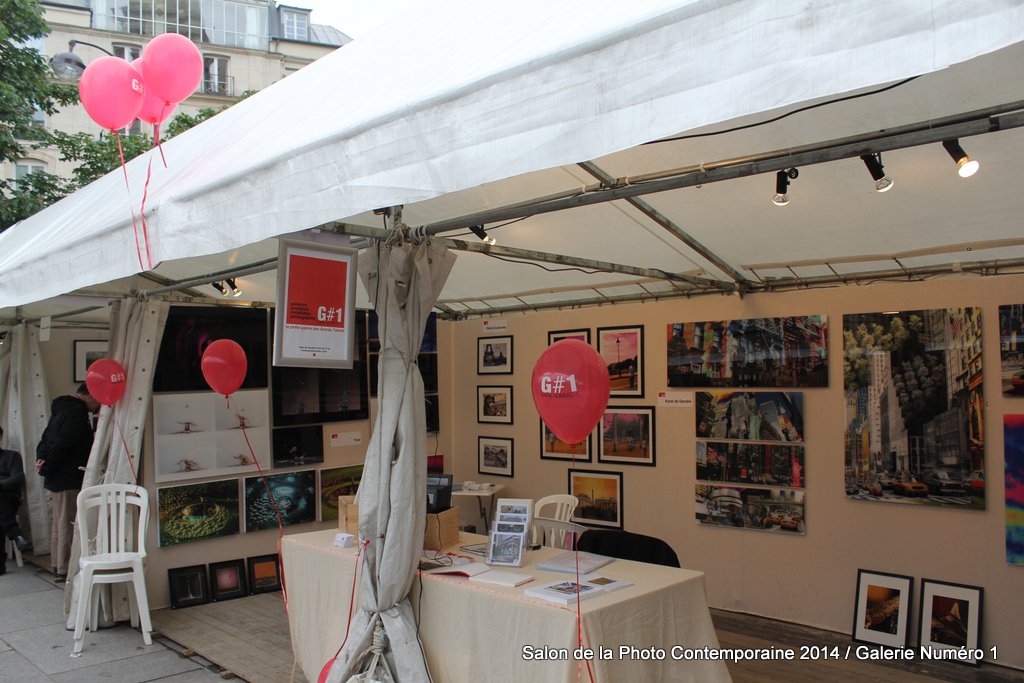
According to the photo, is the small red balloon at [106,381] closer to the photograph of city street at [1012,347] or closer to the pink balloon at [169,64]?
the pink balloon at [169,64]

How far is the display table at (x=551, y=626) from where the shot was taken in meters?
3.02

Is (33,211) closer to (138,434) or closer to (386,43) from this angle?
(138,434)

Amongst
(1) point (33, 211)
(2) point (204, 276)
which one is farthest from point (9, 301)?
(1) point (33, 211)

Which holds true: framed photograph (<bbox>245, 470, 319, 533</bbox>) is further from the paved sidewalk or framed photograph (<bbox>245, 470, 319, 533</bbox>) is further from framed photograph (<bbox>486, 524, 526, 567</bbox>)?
framed photograph (<bbox>486, 524, 526, 567</bbox>)

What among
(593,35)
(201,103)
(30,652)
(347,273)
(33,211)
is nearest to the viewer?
(593,35)

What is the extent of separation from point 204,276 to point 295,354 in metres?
2.50

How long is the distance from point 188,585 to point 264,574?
625 mm

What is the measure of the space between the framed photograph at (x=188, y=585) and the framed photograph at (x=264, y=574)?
1.22 ft

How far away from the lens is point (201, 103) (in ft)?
80.5

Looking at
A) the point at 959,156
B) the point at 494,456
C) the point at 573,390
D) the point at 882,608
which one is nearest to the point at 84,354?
the point at 494,456

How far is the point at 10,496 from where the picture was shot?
7.30m

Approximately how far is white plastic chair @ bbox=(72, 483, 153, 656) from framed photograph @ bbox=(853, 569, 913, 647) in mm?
4802

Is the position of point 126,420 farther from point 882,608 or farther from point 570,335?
point 882,608

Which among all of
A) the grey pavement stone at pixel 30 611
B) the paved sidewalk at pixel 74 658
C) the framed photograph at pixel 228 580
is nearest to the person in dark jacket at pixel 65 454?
the grey pavement stone at pixel 30 611
